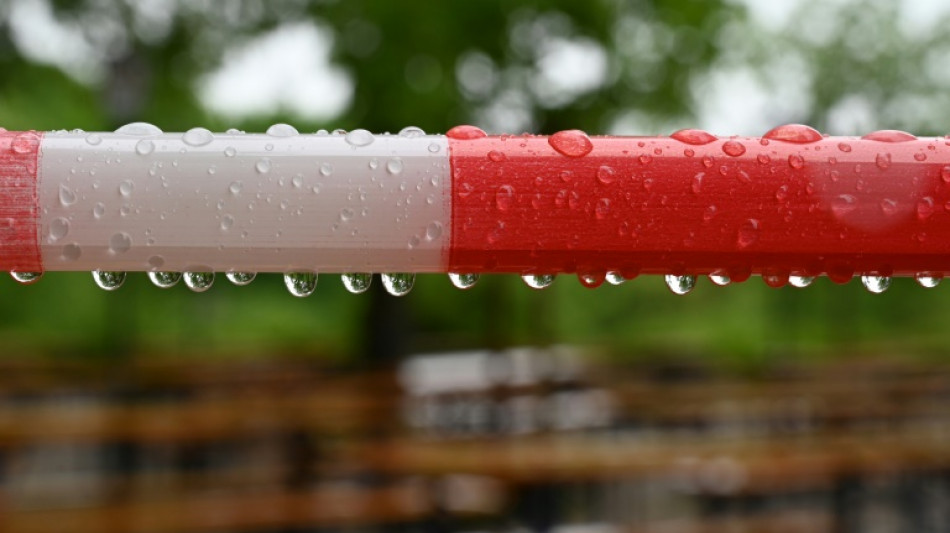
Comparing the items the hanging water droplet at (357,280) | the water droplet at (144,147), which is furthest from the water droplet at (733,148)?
the water droplet at (144,147)

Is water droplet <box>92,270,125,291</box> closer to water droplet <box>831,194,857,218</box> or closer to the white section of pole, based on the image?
the white section of pole

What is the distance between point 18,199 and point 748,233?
1.41 ft

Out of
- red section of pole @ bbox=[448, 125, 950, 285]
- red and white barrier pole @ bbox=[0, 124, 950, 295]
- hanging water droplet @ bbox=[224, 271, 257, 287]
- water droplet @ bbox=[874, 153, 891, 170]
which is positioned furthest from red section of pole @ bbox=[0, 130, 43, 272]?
water droplet @ bbox=[874, 153, 891, 170]

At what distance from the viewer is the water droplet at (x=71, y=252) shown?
62 cm

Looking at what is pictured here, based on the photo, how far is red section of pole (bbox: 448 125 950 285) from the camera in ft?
2.06

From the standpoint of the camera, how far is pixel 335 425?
17.0 ft

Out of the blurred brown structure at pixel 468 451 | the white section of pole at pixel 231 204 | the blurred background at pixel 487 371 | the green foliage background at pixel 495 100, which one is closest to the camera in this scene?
the white section of pole at pixel 231 204

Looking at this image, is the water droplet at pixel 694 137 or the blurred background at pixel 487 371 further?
the blurred background at pixel 487 371

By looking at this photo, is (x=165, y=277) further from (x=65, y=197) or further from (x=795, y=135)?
(x=795, y=135)

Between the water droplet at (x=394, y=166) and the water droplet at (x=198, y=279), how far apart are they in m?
0.13

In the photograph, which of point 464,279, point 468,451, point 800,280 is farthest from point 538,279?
point 468,451

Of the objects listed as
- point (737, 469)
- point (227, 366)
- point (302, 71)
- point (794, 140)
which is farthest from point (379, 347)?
point (794, 140)

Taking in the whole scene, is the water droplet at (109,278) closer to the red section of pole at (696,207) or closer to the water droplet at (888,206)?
the red section of pole at (696,207)

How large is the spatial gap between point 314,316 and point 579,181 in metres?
13.2
